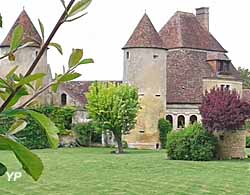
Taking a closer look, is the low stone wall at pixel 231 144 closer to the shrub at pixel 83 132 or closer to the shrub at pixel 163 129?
the shrub at pixel 163 129

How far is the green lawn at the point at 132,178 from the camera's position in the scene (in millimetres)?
19016

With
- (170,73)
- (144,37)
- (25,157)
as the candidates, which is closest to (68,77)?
(25,157)

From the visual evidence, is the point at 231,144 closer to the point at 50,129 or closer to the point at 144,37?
the point at 144,37

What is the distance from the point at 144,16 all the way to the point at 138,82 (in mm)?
4672

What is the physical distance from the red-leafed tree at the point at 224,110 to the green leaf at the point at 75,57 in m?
29.4

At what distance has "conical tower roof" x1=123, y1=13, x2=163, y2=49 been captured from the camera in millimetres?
41906

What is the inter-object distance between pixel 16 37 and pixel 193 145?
100 ft

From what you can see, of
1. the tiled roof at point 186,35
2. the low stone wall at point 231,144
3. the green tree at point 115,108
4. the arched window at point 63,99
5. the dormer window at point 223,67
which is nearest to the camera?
the low stone wall at point 231,144

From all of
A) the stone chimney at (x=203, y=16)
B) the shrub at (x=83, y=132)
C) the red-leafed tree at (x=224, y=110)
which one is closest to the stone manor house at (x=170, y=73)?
the stone chimney at (x=203, y=16)

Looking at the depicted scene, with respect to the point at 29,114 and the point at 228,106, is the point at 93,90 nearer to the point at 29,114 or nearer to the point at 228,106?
the point at 228,106

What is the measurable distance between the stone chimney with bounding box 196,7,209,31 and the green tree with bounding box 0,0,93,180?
5058 centimetres

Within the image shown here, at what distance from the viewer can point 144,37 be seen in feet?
139

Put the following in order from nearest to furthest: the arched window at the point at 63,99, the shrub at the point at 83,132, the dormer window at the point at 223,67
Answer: the shrub at the point at 83,132 < the arched window at the point at 63,99 < the dormer window at the point at 223,67

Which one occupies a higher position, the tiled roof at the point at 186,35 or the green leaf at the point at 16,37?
the tiled roof at the point at 186,35
